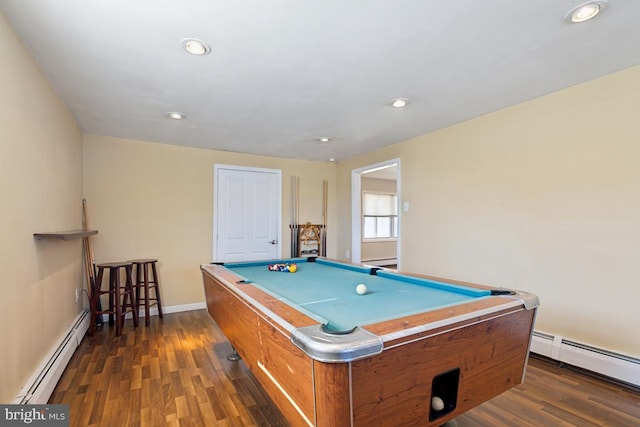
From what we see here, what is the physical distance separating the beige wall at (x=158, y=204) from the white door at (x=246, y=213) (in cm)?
13

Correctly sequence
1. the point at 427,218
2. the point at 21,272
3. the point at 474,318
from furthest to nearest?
the point at 427,218 < the point at 21,272 < the point at 474,318

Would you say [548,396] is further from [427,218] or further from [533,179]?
[427,218]

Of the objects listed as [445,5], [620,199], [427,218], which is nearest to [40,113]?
[445,5]

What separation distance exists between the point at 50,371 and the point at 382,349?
2436 millimetres

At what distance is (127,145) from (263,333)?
358cm

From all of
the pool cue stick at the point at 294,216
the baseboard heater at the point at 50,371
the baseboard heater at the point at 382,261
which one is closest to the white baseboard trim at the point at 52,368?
the baseboard heater at the point at 50,371

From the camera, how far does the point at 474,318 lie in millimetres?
1286

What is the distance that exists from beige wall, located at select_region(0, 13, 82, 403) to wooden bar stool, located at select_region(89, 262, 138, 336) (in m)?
0.48

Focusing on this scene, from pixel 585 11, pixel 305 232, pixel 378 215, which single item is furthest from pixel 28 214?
pixel 378 215

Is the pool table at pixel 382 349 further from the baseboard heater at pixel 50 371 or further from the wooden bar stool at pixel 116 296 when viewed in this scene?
the wooden bar stool at pixel 116 296

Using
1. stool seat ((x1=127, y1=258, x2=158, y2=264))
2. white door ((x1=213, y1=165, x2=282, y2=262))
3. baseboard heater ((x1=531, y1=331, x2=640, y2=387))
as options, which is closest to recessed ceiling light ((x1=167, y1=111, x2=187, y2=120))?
white door ((x1=213, y1=165, x2=282, y2=262))

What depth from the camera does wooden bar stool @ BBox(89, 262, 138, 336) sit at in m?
3.27

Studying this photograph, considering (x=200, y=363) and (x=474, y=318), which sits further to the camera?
(x=200, y=363)

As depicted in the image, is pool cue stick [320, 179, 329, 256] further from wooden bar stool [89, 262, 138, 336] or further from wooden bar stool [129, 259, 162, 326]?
wooden bar stool [89, 262, 138, 336]
